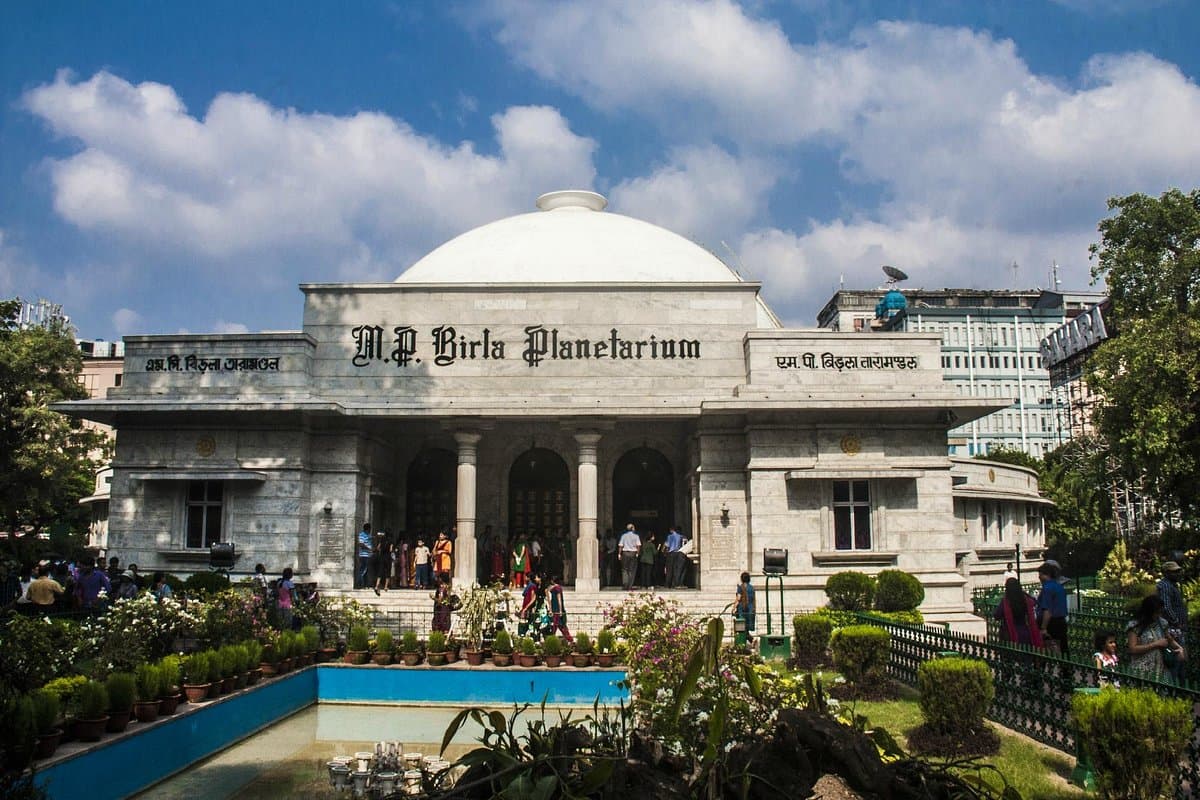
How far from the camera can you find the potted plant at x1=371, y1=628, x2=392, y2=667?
1418 centimetres

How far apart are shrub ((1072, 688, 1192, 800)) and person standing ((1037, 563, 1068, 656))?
12.4 ft

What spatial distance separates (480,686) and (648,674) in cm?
629

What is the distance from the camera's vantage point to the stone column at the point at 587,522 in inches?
762

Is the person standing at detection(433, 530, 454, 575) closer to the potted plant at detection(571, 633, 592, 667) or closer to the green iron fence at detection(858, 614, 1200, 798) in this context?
the potted plant at detection(571, 633, 592, 667)

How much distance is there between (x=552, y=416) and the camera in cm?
1986

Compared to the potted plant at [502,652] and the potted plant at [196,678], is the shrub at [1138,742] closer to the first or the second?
the potted plant at [502,652]

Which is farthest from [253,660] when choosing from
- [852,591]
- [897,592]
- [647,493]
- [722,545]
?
[647,493]

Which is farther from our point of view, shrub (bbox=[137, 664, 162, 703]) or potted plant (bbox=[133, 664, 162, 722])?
shrub (bbox=[137, 664, 162, 703])

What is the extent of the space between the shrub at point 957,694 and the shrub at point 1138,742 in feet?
6.58

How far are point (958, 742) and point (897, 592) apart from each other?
892 cm

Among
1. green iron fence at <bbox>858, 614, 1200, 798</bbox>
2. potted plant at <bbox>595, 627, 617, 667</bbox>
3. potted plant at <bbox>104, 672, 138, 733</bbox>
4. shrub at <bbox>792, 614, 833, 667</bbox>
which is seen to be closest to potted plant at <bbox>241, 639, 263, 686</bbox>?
potted plant at <bbox>104, 672, 138, 733</bbox>

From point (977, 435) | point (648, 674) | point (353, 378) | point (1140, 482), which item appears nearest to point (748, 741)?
point (648, 674)

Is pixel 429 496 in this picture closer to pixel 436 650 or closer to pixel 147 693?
pixel 436 650

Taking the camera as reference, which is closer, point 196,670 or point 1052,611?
point 1052,611
